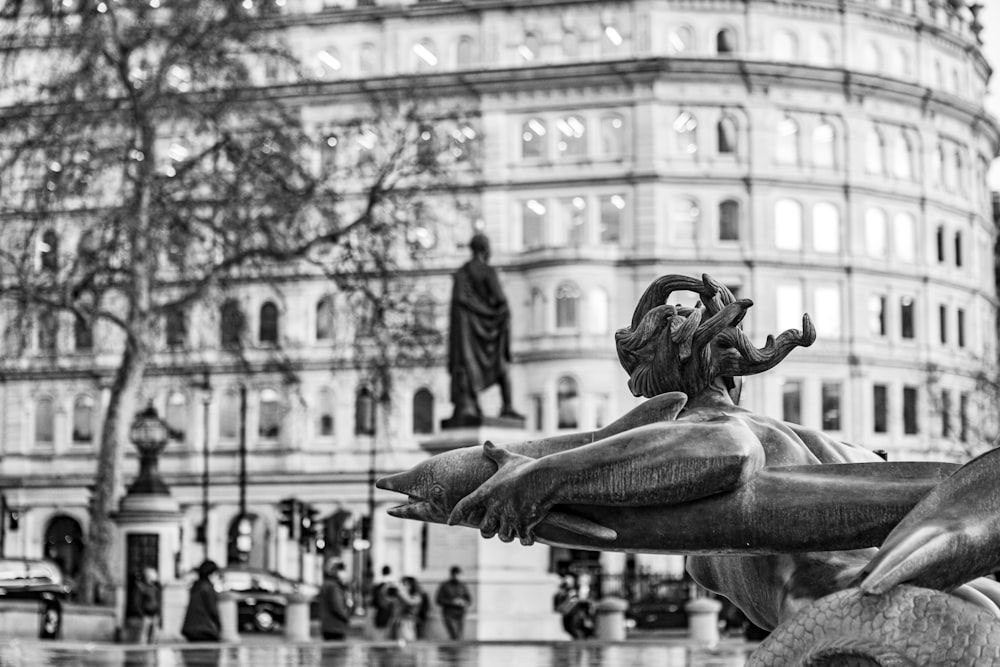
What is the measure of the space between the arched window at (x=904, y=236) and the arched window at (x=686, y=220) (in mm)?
7258

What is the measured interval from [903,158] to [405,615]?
1862 inches

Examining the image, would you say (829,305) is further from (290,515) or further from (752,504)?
(752,504)

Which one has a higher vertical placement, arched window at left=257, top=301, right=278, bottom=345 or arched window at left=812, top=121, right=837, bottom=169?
arched window at left=812, top=121, right=837, bottom=169

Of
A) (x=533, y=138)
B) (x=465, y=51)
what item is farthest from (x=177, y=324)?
(x=465, y=51)

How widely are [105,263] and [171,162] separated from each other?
8.73ft

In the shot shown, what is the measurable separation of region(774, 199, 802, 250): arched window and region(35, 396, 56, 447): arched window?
1025 inches

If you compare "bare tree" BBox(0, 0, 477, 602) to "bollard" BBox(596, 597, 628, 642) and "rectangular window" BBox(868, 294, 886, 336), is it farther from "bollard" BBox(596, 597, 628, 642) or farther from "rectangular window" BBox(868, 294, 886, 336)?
"rectangular window" BBox(868, 294, 886, 336)

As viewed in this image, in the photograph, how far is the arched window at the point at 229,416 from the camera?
68.3m

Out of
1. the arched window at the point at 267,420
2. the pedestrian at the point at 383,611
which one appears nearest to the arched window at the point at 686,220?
the arched window at the point at 267,420

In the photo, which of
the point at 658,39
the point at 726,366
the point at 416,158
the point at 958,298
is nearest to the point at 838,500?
the point at 726,366

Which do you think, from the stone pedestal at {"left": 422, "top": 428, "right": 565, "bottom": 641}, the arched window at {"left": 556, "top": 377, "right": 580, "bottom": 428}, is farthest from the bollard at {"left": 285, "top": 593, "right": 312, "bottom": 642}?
the arched window at {"left": 556, "top": 377, "right": 580, "bottom": 428}

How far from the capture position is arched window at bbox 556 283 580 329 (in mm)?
64688

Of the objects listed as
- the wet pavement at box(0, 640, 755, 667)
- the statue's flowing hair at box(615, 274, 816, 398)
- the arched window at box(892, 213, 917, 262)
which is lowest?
the wet pavement at box(0, 640, 755, 667)

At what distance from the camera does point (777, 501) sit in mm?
2834
